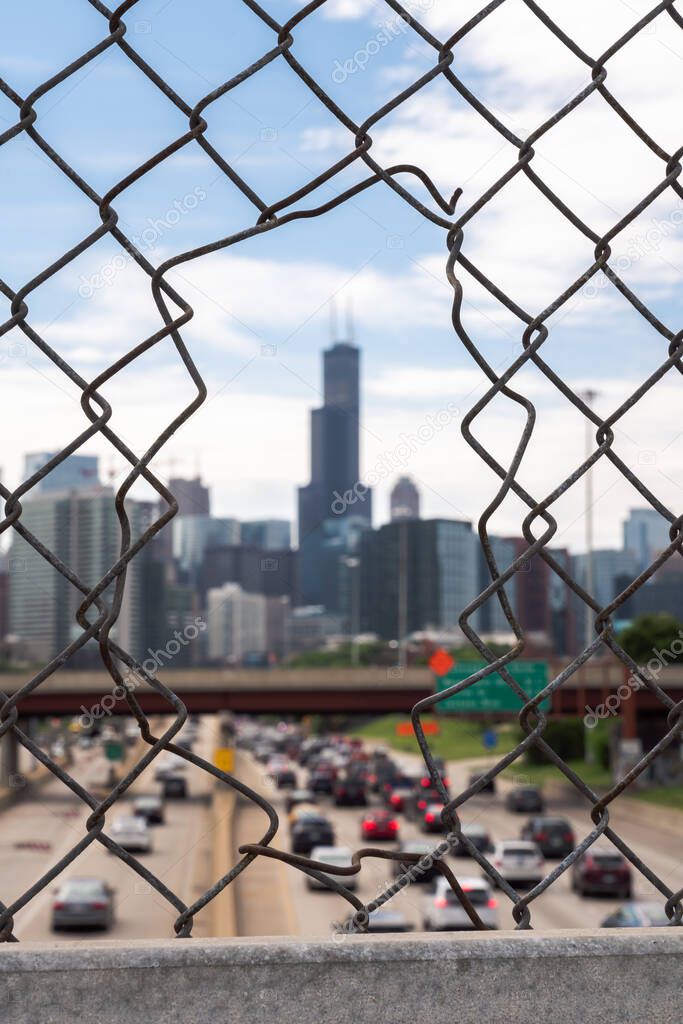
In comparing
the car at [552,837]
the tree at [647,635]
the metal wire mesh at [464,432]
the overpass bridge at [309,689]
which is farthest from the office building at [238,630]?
the metal wire mesh at [464,432]

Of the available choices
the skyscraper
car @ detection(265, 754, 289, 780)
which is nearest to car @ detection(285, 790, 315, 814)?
car @ detection(265, 754, 289, 780)

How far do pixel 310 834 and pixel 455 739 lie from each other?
42.7 m

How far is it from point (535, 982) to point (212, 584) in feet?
178

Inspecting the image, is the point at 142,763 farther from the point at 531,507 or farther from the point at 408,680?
the point at 408,680

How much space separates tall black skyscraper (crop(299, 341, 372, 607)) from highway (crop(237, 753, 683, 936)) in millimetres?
24033

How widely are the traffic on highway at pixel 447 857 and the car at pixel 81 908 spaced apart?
3.07m

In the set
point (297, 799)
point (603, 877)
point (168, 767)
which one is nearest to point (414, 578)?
point (297, 799)

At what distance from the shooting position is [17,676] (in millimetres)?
44906

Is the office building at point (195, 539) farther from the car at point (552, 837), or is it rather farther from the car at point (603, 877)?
the car at point (603, 877)

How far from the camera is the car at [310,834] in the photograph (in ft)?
123

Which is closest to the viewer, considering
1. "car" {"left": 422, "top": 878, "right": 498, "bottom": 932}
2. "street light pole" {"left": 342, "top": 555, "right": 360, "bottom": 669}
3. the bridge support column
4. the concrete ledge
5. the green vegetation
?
the concrete ledge

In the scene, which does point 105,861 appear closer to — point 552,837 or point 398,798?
point 398,798

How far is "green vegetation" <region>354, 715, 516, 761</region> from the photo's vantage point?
64.7 metres

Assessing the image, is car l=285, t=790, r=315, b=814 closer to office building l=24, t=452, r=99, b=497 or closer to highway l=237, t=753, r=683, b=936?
highway l=237, t=753, r=683, b=936
